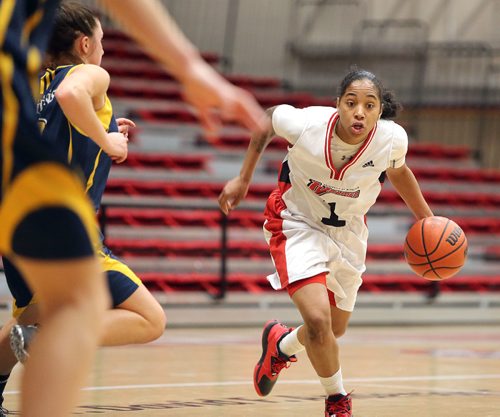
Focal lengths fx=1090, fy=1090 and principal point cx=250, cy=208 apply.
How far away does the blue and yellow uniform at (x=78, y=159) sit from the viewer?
12.4ft

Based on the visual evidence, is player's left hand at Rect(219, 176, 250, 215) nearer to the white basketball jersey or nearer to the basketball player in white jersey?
the basketball player in white jersey

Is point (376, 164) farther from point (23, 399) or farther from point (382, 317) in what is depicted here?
point (382, 317)

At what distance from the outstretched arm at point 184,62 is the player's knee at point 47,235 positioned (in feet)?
0.99

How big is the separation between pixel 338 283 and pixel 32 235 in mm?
2969

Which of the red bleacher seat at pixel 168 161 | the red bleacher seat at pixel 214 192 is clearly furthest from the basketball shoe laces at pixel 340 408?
the red bleacher seat at pixel 168 161

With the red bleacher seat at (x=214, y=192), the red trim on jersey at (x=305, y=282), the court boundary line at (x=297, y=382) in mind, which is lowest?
the red trim on jersey at (x=305, y=282)

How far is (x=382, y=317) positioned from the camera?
10625 mm

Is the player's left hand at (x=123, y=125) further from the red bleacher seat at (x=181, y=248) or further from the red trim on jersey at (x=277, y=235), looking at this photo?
the red bleacher seat at (x=181, y=248)

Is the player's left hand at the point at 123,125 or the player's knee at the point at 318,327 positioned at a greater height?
the player's left hand at the point at 123,125

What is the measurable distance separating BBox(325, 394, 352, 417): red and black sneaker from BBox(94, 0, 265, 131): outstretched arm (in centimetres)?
255

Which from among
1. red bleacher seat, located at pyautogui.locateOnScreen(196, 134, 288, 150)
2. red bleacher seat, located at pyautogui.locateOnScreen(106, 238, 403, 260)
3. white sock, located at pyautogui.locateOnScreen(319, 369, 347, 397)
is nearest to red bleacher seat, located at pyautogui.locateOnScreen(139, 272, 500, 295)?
red bleacher seat, located at pyautogui.locateOnScreen(106, 238, 403, 260)

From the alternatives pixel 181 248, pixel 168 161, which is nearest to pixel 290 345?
pixel 181 248

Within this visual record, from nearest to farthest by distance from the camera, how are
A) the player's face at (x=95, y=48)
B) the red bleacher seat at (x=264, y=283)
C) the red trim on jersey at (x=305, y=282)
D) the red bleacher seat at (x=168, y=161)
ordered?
the player's face at (x=95, y=48), the red trim on jersey at (x=305, y=282), the red bleacher seat at (x=264, y=283), the red bleacher seat at (x=168, y=161)

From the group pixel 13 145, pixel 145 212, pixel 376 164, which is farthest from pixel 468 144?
pixel 13 145
